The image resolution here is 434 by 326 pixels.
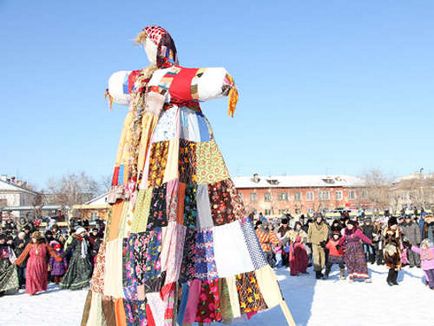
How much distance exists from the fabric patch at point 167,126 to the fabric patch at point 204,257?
96cm

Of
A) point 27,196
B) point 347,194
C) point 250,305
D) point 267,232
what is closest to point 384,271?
point 267,232

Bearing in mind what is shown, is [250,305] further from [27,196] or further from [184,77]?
[27,196]

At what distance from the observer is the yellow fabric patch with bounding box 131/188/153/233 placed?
13.3 ft

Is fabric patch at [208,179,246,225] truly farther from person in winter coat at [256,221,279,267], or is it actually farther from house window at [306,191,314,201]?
house window at [306,191,314,201]

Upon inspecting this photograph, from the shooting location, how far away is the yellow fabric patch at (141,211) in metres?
4.05

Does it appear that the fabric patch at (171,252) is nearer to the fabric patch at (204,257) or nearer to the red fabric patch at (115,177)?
the fabric patch at (204,257)

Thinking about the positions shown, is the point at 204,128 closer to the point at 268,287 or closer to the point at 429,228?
the point at 268,287

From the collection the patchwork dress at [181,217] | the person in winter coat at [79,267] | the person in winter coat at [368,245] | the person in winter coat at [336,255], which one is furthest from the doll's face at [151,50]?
the person in winter coat at [368,245]

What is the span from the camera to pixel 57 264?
12.4 m

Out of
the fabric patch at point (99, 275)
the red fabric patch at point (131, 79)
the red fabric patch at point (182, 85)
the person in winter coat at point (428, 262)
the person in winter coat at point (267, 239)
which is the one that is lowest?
the person in winter coat at point (428, 262)

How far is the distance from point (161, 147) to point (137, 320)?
1.54 m

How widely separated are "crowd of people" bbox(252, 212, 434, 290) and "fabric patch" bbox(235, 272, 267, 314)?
16.1 feet

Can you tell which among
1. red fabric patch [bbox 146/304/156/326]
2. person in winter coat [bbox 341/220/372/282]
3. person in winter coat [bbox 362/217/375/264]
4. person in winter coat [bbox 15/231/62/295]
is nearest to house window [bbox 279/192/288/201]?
person in winter coat [bbox 362/217/375/264]

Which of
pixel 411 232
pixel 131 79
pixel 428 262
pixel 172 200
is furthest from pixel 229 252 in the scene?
pixel 411 232
